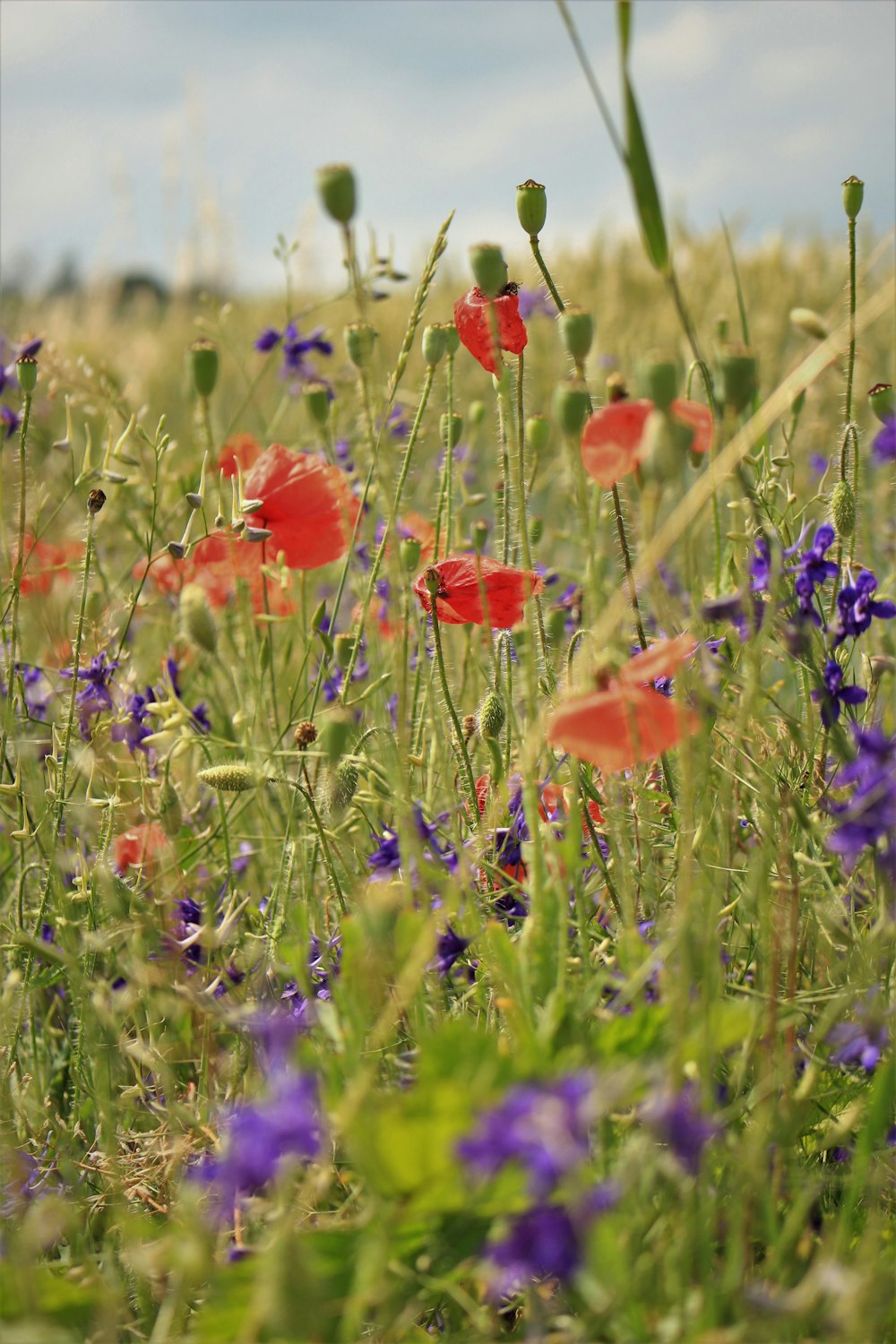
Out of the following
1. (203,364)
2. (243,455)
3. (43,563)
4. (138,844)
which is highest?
(203,364)

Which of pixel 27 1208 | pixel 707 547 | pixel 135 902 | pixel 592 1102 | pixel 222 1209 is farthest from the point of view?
pixel 707 547

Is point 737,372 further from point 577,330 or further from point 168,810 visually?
point 168,810

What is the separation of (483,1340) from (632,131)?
0.60 meters

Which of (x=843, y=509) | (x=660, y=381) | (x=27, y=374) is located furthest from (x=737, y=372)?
(x=27, y=374)

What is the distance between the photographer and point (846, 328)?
0.81 m

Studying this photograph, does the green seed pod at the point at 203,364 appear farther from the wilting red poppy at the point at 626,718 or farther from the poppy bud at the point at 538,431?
the wilting red poppy at the point at 626,718

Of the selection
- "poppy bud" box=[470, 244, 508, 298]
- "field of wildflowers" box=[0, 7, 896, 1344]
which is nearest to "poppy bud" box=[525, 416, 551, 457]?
"field of wildflowers" box=[0, 7, 896, 1344]

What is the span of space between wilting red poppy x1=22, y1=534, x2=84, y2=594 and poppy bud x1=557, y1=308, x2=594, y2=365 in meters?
0.52

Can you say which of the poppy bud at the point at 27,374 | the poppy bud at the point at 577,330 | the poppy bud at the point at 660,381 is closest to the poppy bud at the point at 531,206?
the poppy bud at the point at 577,330

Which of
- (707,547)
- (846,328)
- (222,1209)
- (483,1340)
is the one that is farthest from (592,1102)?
(707,547)

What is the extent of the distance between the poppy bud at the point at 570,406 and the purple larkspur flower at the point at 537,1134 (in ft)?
1.26

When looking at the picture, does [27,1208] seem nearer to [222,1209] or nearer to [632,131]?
→ [222,1209]

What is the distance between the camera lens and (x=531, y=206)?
2.84ft

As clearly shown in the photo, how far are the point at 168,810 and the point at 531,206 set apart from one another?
593 millimetres
